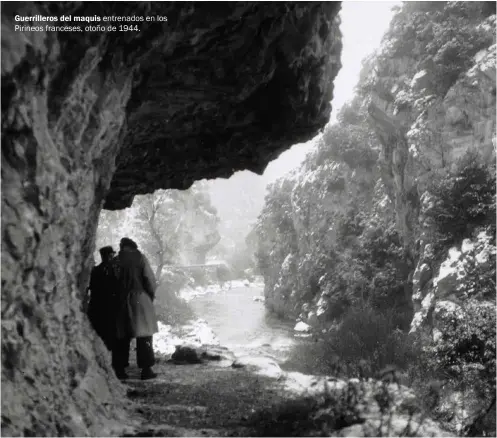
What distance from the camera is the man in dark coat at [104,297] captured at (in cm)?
613

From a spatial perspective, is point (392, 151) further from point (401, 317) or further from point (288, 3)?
point (288, 3)

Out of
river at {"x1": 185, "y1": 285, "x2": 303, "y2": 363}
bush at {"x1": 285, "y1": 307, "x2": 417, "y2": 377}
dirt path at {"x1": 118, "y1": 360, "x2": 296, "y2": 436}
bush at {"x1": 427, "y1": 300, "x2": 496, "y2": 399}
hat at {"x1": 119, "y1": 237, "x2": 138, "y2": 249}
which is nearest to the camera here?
dirt path at {"x1": 118, "y1": 360, "x2": 296, "y2": 436}

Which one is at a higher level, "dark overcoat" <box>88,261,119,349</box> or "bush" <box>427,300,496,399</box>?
"dark overcoat" <box>88,261,119,349</box>

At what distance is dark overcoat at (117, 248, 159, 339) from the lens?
237 inches

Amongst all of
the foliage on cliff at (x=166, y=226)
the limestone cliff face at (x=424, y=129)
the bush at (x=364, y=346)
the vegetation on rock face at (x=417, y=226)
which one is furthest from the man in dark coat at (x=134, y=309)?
the foliage on cliff at (x=166, y=226)

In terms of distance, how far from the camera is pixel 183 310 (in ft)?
98.5

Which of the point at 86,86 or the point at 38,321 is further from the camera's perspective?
the point at 86,86

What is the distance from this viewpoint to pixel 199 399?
544 centimetres

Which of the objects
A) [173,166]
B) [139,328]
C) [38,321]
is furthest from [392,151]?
[38,321]

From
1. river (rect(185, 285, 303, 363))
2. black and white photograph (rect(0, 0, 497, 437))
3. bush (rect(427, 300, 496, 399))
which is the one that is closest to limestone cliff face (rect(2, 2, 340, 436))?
black and white photograph (rect(0, 0, 497, 437))

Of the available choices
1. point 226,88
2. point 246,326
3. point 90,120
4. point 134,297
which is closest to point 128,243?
point 134,297

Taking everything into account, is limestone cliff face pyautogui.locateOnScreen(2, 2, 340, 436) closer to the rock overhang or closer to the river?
the rock overhang

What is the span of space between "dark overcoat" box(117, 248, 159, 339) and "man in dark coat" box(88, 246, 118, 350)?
0.12 m

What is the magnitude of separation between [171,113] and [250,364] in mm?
4592
